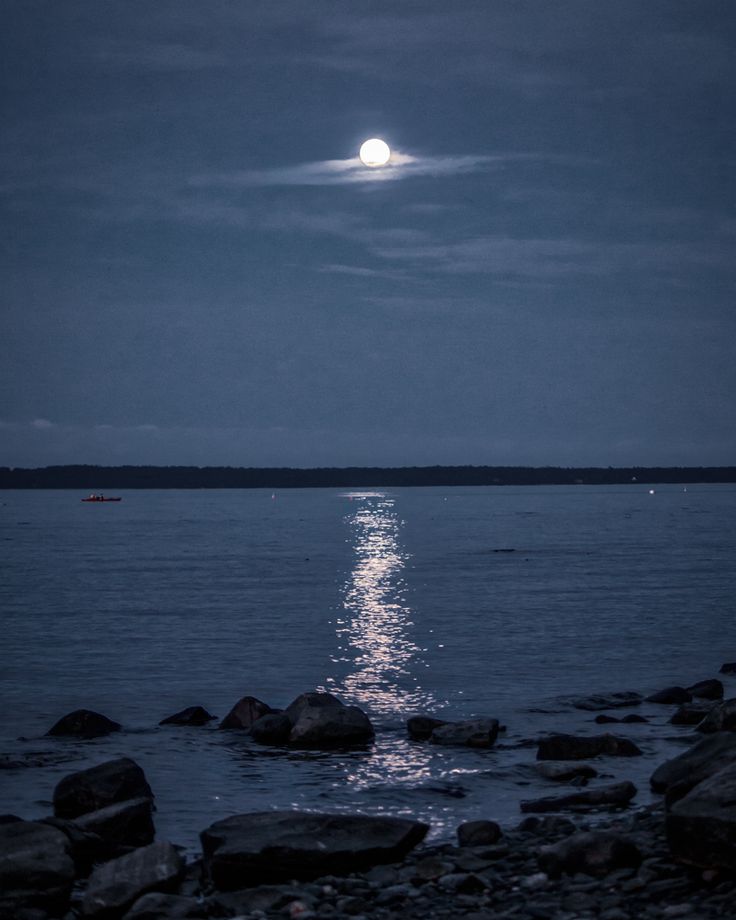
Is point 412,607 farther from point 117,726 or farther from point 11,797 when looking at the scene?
point 11,797

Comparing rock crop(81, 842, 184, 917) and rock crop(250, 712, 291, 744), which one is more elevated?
rock crop(81, 842, 184, 917)

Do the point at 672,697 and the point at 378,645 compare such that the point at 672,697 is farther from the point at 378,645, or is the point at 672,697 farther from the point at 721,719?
the point at 378,645

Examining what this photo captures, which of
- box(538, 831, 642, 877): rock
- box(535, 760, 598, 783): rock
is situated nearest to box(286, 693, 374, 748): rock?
box(535, 760, 598, 783): rock

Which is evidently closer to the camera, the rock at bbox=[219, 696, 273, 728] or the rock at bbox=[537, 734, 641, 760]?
the rock at bbox=[537, 734, 641, 760]

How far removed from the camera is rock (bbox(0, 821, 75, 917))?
11008 mm

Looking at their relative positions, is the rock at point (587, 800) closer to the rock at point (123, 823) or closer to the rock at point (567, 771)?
the rock at point (567, 771)

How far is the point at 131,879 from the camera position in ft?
36.7

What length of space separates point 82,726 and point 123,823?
303 inches

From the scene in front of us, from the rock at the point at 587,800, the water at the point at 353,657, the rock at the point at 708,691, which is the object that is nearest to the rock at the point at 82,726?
the water at the point at 353,657

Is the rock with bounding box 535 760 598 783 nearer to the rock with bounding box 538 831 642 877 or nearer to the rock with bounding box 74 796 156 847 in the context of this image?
the rock with bounding box 538 831 642 877

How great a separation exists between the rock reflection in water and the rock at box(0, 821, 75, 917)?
1257 centimetres

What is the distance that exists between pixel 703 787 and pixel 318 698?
10.4 m

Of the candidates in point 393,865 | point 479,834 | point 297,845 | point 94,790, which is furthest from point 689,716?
point 94,790

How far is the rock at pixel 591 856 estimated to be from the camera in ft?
36.5
